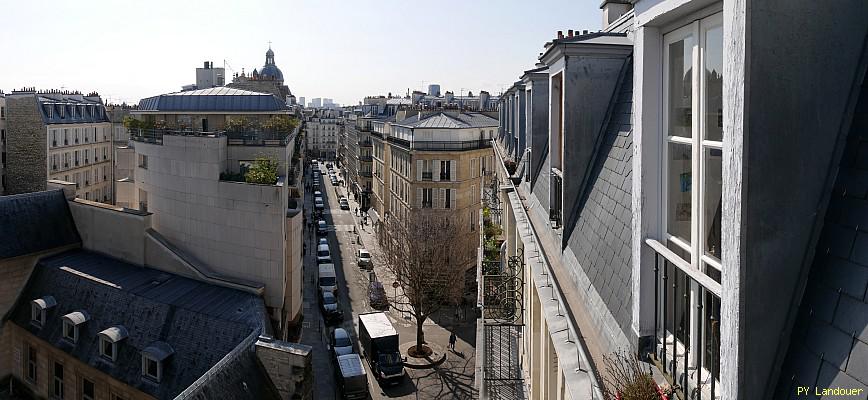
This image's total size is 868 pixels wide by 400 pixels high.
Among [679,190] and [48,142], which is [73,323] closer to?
[679,190]

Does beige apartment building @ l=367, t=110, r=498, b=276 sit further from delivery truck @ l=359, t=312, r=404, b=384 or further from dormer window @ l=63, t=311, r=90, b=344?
dormer window @ l=63, t=311, r=90, b=344

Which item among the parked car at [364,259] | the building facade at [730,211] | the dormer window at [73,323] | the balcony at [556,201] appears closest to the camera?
the building facade at [730,211]

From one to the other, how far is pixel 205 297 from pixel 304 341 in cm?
1206

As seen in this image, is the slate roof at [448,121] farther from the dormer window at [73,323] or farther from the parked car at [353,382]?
the dormer window at [73,323]

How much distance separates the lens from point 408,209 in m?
43.7

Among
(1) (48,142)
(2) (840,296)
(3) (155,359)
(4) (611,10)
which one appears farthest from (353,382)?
(1) (48,142)

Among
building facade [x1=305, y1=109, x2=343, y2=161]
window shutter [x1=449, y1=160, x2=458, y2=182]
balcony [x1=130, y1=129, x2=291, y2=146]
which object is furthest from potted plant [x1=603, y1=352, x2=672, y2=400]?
building facade [x1=305, y1=109, x2=343, y2=161]

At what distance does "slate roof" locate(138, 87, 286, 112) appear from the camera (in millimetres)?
30234

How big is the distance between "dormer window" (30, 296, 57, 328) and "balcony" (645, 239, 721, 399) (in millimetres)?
24278

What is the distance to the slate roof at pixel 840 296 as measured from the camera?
2396 mm

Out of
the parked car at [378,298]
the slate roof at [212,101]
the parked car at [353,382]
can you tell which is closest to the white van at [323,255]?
the parked car at [378,298]

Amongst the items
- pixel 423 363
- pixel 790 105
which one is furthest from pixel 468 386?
pixel 790 105

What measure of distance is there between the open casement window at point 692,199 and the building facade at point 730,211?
0.04ft

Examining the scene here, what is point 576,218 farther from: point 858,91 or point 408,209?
point 408,209
